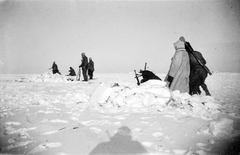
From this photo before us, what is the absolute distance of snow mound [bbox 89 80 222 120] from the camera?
347 cm

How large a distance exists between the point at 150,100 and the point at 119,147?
235cm

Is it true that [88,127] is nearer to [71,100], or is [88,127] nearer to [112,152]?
[112,152]

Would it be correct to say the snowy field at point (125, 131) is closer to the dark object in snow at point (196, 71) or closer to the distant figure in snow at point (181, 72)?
the distant figure in snow at point (181, 72)

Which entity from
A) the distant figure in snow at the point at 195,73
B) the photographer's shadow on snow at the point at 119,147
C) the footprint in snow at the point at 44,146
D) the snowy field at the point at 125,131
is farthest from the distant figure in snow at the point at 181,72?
the footprint in snow at the point at 44,146

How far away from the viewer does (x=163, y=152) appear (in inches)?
68.0

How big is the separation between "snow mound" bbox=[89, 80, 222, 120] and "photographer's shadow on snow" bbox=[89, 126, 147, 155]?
1590 millimetres

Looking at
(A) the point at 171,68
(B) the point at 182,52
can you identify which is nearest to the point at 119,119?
(A) the point at 171,68

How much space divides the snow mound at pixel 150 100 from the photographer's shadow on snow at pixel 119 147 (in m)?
1.59

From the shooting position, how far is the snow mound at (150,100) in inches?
136

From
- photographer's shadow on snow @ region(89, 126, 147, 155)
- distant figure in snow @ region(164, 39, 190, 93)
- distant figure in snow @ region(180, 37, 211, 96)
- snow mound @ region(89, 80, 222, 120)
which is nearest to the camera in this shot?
photographer's shadow on snow @ region(89, 126, 147, 155)

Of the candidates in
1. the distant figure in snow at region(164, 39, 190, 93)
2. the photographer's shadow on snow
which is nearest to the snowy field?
the photographer's shadow on snow

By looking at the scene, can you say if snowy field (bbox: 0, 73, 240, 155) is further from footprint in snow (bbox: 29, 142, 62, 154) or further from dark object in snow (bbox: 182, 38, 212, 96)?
dark object in snow (bbox: 182, 38, 212, 96)

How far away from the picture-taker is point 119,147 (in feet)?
6.12

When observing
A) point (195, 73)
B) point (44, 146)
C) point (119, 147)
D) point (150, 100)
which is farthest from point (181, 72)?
point (44, 146)
